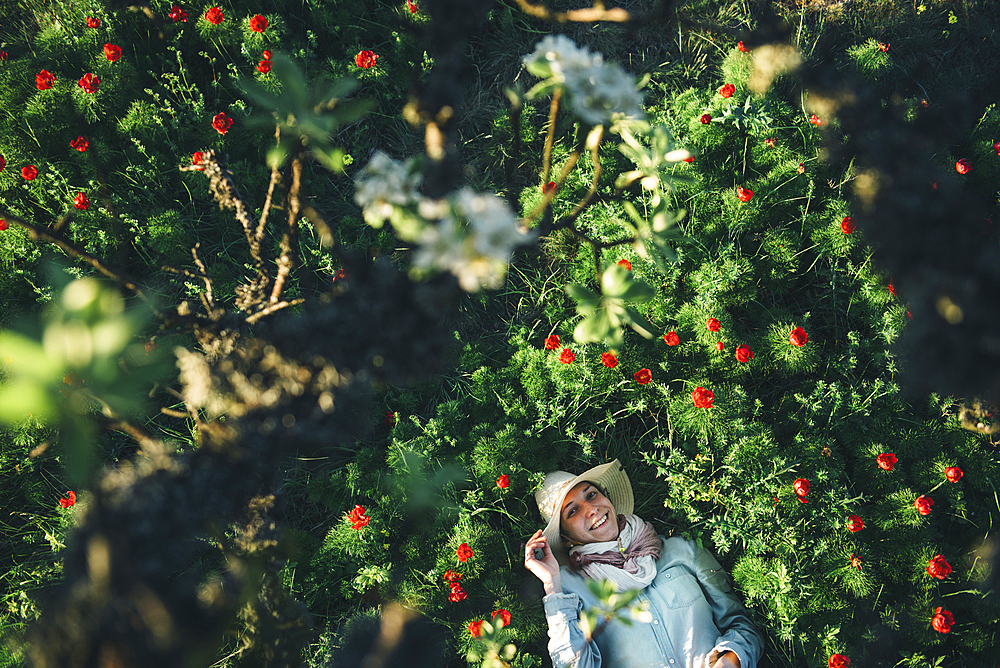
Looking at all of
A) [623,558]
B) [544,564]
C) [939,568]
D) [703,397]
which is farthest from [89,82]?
[939,568]

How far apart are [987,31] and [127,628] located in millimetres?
4997

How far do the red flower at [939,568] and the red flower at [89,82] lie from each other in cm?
471

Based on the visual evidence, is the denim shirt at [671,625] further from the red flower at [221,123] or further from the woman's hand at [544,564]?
the red flower at [221,123]

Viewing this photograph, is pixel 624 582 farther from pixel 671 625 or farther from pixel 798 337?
pixel 798 337

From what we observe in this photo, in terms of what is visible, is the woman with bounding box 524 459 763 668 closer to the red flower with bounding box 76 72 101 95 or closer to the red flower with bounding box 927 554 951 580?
the red flower with bounding box 927 554 951 580

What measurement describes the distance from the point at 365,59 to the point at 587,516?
2790 mm

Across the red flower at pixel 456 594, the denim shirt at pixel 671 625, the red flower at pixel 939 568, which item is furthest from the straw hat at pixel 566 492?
the red flower at pixel 939 568

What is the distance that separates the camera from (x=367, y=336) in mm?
1134

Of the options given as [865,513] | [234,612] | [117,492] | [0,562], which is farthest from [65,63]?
[865,513]

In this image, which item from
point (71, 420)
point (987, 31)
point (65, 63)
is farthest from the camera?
point (987, 31)

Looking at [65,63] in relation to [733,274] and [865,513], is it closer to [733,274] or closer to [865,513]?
[733,274]

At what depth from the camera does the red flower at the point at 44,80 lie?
2.58 metres

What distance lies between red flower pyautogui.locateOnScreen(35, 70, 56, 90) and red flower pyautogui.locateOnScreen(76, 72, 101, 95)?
0.38ft

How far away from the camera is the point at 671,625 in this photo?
2447 millimetres
